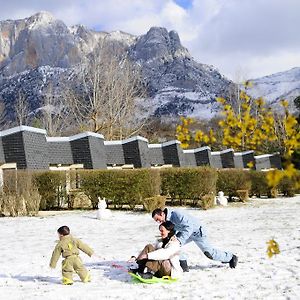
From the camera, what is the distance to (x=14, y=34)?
181000 mm

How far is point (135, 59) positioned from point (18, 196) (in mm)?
151643

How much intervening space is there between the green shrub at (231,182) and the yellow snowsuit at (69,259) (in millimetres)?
16943

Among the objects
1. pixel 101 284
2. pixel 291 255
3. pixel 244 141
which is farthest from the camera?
pixel 291 255

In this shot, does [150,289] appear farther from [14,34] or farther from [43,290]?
[14,34]

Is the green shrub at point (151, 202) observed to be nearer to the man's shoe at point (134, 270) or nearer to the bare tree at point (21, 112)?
the man's shoe at point (134, 270)

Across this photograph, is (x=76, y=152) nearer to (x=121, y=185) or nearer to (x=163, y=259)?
(x=121, y=185)

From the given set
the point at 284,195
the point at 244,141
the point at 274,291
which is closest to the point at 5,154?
the point at 284,195

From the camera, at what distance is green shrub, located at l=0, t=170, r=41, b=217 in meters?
16.6

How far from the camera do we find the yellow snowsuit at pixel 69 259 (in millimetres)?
7055

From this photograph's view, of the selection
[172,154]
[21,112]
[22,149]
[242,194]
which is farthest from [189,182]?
[21,112]

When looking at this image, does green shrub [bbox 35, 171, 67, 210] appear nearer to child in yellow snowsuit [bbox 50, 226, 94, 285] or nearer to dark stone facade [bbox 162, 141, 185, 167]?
child in yellow snowsuit [bbox 50, 226, 94, 285]

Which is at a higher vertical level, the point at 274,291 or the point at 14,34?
the point at 14,34

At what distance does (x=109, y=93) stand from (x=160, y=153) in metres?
6.34

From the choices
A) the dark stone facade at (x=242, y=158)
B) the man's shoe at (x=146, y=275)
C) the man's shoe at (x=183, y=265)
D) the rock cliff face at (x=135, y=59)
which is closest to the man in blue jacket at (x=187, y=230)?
the man's shoe at (x=183, y=265)
